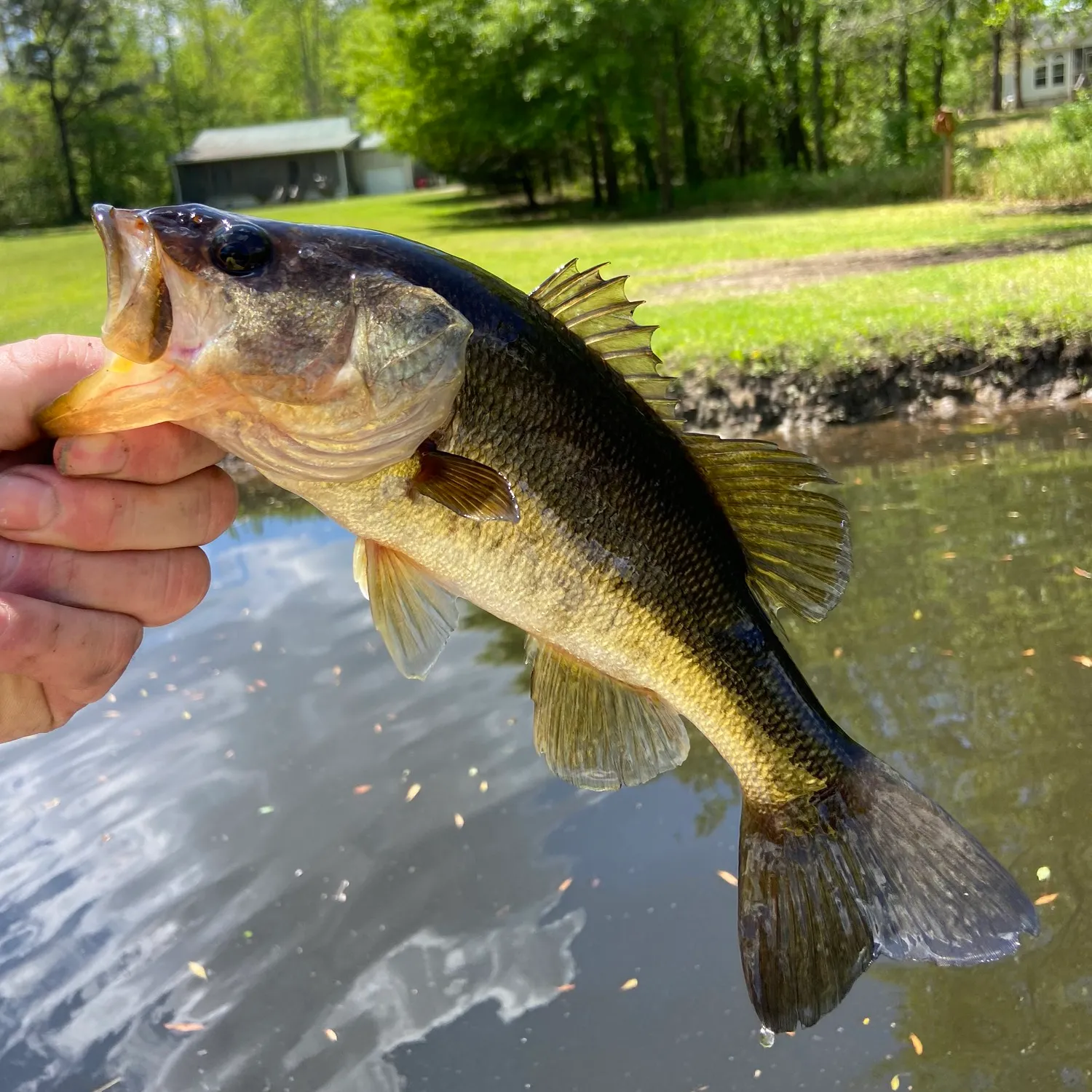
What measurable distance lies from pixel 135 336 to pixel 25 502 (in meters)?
0.39

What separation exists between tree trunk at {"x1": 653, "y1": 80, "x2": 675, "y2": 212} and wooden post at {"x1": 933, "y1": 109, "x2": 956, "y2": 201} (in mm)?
7016

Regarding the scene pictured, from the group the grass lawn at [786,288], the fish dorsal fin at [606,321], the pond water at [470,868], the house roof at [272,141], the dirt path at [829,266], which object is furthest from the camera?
the house roof at [272,141]

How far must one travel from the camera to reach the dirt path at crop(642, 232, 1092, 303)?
41.2ft

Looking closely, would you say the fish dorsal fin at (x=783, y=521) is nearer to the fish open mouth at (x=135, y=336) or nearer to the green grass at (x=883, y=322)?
the fish open mouth at (x=135, y=336)

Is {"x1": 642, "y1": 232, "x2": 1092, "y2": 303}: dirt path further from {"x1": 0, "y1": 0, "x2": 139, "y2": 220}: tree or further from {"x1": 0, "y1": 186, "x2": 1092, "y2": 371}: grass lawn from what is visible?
{"x1": 0, "y1": 0, "x2": 139, "y2": 220}: tree

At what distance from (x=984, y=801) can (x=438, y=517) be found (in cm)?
352

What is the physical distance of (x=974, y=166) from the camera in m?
23.1

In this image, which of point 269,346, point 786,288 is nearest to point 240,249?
point 269,346

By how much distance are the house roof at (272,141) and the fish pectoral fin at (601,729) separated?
57932mm

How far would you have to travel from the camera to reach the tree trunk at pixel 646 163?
32169 millimetres

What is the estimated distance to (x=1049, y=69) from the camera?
51031 millimetres

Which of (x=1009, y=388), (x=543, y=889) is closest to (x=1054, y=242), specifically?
(x=1009, y=388)

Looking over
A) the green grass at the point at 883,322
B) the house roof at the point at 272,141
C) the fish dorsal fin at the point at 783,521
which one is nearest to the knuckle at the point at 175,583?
the fish dorsal fin at the point at 783,521

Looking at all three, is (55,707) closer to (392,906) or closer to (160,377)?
(160,377)
